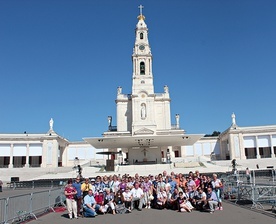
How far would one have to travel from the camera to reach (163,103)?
6231 centimetres

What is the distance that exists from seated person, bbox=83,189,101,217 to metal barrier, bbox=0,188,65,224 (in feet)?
6.70

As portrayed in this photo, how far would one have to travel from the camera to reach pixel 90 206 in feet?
39.6

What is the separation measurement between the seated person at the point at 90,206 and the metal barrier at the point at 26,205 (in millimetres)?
2043

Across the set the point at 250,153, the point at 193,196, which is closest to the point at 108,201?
the point at 193,196

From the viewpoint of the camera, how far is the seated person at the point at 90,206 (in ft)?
39.2

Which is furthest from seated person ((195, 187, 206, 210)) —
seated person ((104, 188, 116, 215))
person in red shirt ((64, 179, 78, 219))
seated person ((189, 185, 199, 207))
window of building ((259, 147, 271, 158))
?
window of building ((259, 147, 271, 158))

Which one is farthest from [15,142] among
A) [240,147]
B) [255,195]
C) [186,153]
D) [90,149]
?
[255,195]

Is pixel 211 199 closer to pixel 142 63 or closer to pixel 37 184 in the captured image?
pixel 37 184

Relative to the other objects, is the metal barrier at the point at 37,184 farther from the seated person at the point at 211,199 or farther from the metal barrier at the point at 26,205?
the seated person at the point at 211,199

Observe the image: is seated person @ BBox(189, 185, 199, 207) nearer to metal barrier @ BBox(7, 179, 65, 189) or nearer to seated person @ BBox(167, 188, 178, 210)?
Answer: seated person @ BBox(167, 188, 178, 210)

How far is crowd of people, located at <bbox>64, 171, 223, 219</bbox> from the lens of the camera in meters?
12.3

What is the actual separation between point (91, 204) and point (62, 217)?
1299mm

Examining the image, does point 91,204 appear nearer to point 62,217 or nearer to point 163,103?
point 62,217

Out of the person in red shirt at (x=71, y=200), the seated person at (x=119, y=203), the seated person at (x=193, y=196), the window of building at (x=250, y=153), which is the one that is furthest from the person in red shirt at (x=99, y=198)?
the window of building at (x=250, y=153)
